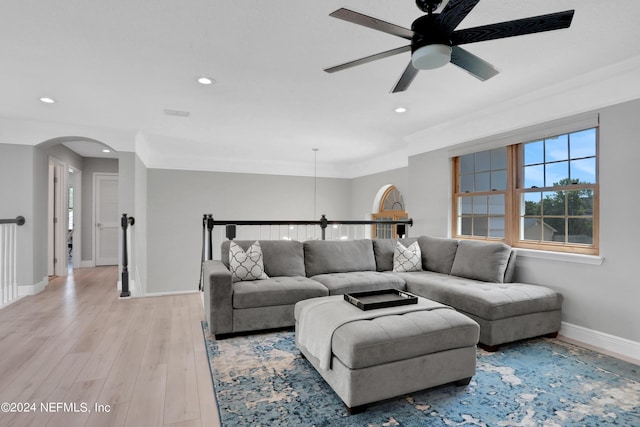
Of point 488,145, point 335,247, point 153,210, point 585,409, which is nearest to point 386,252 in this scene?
point 335,247

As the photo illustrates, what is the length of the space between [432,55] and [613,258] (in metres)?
2.73

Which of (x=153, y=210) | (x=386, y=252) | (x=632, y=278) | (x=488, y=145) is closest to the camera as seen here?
(x=632, y=278)

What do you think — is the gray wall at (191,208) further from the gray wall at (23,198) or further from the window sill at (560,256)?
the window sill at (560,256)

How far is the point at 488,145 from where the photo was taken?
14.0 ft

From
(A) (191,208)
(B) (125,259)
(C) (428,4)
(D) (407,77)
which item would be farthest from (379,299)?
(A) (191,208)

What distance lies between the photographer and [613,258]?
3.07 meters

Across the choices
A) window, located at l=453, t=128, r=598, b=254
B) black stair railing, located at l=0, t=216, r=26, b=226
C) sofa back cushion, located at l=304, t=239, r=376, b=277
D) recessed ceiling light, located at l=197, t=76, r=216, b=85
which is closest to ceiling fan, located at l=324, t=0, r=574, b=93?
recessed ceiling light, located at l=197, t=76, r=216, b=85

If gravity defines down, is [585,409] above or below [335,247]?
below

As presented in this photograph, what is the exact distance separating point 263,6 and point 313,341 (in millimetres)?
2239

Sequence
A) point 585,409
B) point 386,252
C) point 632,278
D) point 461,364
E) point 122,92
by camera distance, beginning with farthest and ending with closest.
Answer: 1. point 386,252
2. point 122,92
3. point 632,278
4. point 461,364
5. point 585,409

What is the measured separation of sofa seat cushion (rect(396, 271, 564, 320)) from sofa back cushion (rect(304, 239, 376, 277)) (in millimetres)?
1003

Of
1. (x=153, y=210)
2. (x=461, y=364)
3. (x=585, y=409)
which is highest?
(x=153, y=210)

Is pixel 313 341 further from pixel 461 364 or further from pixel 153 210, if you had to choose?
pixel 153 210

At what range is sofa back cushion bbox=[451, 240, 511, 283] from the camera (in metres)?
3.66
